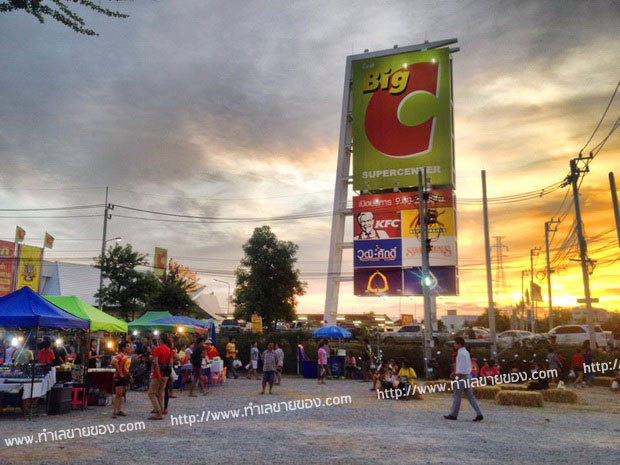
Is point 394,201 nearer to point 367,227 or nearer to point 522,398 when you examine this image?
point 367,227

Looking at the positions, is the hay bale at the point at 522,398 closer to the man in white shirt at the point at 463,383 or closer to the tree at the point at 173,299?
the man in white shirt at the point at 463,383

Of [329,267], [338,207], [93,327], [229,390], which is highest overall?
[338,207]

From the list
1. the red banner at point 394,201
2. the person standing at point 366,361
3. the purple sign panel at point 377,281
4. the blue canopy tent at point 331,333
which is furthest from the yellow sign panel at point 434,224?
the person standing at point 366,361

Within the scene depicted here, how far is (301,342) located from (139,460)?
22633 millimetres

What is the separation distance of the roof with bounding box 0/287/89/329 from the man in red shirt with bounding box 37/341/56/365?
889mm

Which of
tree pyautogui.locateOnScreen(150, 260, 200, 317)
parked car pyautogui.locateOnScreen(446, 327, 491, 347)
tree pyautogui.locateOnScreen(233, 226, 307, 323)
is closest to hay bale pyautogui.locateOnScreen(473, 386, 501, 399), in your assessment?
parked car pyautogui.locateOnScreen(446, 327, 491, 347)

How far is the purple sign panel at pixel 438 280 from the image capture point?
35594 mm

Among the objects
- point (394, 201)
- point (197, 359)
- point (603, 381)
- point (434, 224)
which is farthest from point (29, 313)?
point (394, 201)

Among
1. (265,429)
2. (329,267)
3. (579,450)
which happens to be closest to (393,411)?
(265,429)

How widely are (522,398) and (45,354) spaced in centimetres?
1373

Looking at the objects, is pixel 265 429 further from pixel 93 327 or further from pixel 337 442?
pixel 93 327

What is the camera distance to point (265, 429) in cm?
1092

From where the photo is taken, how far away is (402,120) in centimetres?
3919

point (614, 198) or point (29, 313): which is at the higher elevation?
point (614, 198)
